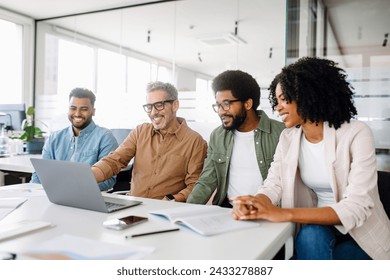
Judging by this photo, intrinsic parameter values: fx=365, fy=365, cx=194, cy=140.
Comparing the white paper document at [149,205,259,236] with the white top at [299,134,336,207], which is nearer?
the white paper document at [149,205,259,236]

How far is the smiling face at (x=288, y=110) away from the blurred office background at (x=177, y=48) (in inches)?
Result: 75.8

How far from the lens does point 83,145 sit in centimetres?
258

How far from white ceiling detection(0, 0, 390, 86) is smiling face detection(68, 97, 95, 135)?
6.79 feet

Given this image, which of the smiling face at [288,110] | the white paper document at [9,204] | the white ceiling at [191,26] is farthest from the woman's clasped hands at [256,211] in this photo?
the white ceiling at [191,26]

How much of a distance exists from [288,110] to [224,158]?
510mm

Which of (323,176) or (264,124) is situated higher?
(264,124)

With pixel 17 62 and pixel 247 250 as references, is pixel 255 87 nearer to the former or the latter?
pixel 247 250

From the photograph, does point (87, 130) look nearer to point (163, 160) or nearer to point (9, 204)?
point (163, 160)

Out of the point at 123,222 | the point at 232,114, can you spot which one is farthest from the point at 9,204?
the point at 232,114

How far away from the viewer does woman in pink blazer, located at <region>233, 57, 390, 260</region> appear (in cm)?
124

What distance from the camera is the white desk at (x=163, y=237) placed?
907mm

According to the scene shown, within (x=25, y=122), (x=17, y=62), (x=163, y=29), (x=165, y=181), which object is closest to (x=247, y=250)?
(x=165, y=181)

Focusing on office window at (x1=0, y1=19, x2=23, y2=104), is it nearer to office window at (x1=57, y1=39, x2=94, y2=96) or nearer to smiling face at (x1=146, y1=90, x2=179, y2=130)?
office window at (x1=57, y1=39, x2=94, y2=96)

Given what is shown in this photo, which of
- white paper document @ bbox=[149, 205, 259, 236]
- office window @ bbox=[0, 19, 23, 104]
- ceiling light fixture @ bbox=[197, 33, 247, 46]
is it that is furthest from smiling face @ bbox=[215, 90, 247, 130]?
office window @ bbox=[0, 19, 23, 104]
